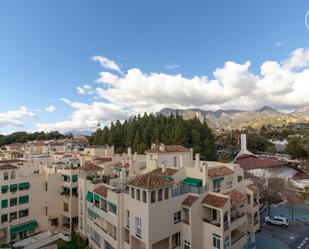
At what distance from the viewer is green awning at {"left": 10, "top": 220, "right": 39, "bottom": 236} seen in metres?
32.3

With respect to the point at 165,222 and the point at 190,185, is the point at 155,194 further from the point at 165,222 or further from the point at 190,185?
the point at 190,185

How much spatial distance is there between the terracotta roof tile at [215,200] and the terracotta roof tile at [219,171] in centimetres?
325

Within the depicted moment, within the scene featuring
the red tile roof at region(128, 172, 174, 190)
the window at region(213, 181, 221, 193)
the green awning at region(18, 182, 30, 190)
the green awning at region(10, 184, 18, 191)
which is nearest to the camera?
the red tile roof at region(128, 172, 174, 190)

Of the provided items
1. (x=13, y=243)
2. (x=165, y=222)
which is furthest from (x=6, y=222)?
(x=165, y=222)

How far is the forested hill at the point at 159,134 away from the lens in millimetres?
68875

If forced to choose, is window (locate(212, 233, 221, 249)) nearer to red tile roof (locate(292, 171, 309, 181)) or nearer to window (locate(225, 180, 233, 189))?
window (locate(225, 180, 233, 189))

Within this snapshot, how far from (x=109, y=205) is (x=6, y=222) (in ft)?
58.8

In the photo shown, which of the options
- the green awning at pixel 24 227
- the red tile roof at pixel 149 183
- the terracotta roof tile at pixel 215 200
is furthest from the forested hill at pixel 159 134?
the red tile roof at pixel 149 183

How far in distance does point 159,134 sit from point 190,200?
5427cm

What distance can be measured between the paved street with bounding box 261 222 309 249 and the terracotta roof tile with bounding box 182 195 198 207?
53.3 ft

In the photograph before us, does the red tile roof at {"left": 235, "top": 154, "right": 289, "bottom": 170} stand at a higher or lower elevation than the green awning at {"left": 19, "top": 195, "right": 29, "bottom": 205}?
higher

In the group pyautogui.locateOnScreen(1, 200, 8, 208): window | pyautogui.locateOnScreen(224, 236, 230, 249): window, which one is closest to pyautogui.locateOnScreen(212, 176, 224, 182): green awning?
pyautogui.locateOnScreen(224, 236, 230, 249): window

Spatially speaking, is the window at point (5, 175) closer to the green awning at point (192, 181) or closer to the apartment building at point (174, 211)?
the apartment building at point (174, 211)

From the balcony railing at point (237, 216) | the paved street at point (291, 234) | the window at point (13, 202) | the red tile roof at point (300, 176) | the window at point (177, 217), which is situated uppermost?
the window at point (177, 217)
